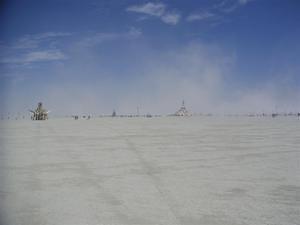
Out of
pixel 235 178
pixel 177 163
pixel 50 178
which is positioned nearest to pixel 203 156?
pixel 177 163

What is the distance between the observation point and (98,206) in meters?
5.71

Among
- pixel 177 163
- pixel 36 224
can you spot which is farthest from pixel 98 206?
pixel 177 163

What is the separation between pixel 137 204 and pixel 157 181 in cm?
179

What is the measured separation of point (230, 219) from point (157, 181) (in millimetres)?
2678

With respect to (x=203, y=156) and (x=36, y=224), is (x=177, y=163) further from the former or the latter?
(x=36, y=224)

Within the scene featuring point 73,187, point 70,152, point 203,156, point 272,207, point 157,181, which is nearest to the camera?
point 272,207

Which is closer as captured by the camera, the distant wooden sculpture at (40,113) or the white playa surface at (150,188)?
the white playa surface at (150,188)

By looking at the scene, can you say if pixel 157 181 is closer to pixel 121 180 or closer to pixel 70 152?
pixel 121 180

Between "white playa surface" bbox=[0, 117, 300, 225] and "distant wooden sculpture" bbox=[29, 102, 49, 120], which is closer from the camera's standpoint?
"white playa surface" bbox=[0, 117, 300, 225]

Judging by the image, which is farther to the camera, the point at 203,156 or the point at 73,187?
the point at 203,156

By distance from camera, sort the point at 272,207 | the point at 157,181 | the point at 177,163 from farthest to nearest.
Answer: the point at 177,163 → the point at 157,181 → the point at 272,207

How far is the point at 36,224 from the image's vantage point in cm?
490

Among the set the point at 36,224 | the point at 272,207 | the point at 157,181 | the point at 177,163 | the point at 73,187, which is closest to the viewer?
the point at 36,224

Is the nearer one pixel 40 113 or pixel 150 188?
pixel 150 188
